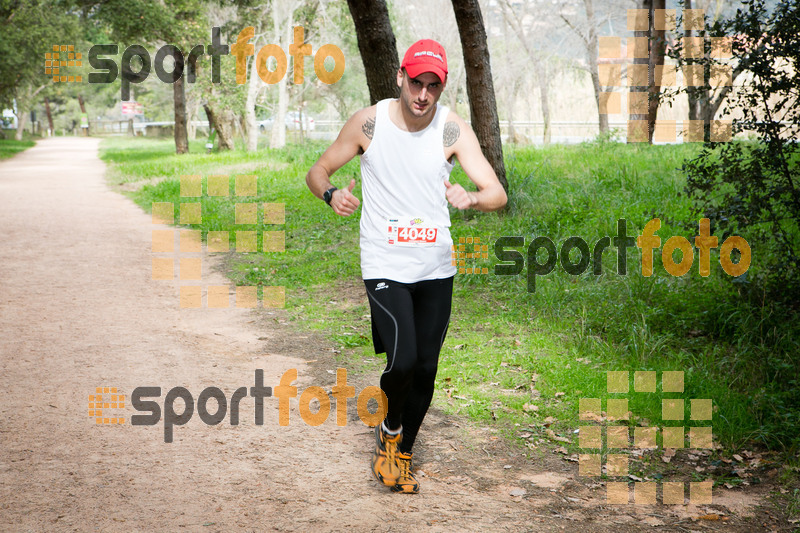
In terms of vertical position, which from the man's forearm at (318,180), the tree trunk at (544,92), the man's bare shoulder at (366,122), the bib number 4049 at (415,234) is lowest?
the bib number 4049 at (415,234)

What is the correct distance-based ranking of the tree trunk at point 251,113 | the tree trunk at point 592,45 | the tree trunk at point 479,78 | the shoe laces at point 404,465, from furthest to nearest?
the tree trunk at point 251,113
the tree trunk at point 592,45
the tree trunk at point 479,78
the shoe laces at point 404,465

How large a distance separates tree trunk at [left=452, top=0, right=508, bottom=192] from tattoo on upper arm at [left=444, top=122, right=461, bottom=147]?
7.09 meters

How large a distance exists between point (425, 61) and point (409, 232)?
0.90 meters

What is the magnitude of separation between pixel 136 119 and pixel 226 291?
3652 inches

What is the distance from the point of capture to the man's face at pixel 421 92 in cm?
383

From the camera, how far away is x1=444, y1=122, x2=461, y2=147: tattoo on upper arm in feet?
13.3

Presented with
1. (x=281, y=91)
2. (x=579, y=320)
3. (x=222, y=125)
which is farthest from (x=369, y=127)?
(x=222, y=125)

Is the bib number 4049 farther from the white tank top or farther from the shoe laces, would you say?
the shoe laces

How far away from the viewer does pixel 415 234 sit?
13.1 ft

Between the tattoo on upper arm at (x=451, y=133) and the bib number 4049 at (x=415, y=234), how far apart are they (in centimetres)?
50

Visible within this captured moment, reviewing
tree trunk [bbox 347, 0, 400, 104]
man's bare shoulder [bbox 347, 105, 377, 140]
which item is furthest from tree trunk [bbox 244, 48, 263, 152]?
man's bare shoulder [bbox 347, 105, 377, 140]

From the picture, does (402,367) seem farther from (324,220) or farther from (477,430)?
(324,220)

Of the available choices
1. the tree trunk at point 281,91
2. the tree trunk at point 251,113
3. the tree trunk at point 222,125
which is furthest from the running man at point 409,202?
the tree trunk at point 222,125

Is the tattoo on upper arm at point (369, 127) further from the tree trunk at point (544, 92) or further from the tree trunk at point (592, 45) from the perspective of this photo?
the tree trunk at point (544, 92)
